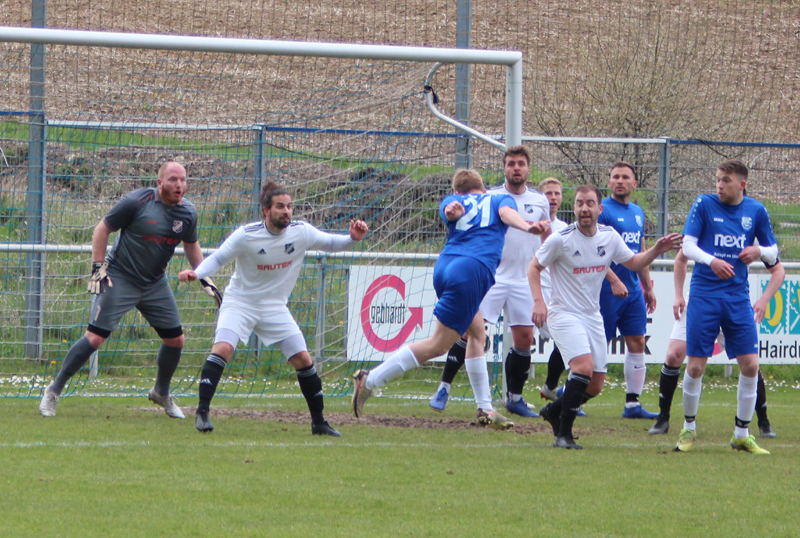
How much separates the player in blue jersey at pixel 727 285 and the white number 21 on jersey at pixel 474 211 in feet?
4.78

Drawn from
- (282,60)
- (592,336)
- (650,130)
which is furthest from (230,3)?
(592,336)

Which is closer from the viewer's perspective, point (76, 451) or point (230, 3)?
point (76, 451)

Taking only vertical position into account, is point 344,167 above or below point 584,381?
above

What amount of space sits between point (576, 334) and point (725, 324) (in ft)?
3.34

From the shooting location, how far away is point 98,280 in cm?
752

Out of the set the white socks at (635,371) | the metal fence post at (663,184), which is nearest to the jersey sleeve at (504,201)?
the white socks at (635,371)

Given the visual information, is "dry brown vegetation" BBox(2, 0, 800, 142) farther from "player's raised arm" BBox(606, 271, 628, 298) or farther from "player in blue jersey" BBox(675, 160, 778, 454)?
"player in blue jersey" BBox(675, 160, 778, 454)

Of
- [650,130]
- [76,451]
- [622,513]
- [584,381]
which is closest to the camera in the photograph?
[622,513]

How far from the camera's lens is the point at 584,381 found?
22.5 ft

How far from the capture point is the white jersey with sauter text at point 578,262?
7.02 m

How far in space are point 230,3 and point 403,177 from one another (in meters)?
6.49

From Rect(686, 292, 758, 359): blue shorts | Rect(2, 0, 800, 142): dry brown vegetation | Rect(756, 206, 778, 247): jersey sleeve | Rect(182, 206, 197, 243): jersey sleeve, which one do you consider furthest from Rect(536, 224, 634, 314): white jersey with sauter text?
Rect(2, 0, 800, 142): dry brown vegetation

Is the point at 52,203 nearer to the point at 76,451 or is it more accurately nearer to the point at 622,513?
the point at 76,451

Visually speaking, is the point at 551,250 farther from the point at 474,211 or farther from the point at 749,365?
the point at 749,365
